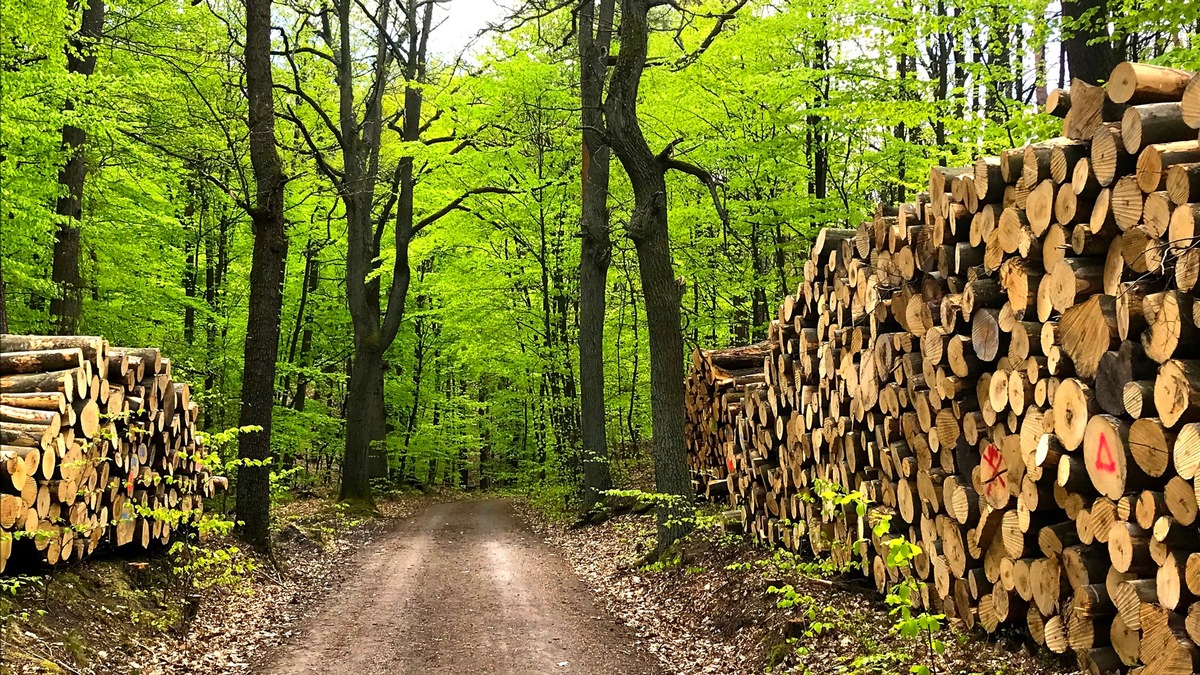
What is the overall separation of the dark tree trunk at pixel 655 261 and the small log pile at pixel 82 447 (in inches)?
200

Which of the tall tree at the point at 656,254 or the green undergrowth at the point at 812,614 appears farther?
the tall tree at the point at 656,254

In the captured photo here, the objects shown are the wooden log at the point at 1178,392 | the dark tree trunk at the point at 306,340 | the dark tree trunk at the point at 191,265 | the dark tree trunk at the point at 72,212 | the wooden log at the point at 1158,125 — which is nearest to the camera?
the wooden log at the point at 1178,392

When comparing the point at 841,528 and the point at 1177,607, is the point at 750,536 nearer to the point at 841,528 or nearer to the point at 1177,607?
the point at 841,528

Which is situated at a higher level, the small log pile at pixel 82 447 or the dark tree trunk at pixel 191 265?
the dark tree trunk at pixel 191 265

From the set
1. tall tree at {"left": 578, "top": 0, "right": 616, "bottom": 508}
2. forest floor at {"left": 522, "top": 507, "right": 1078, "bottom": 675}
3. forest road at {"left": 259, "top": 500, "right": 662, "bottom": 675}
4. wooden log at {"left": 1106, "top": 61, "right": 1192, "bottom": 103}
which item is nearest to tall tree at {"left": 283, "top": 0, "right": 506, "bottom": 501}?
tall tree at {"left": 578, "top": 0, "right": 616, "bottom": 508}

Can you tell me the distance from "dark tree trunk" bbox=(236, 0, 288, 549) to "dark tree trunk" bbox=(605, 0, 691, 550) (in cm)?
446

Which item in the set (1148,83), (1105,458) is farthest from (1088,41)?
(1105,458)

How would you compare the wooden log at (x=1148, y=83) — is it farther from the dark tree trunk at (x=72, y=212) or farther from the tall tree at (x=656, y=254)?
the dark tree trunk at (x=72, y=212)

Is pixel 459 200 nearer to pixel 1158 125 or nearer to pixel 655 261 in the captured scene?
pixel 655 261

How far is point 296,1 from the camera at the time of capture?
17.1 meters

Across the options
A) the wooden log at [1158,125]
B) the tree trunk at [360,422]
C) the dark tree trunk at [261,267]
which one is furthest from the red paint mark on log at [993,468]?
the tree trunk at [360,422]

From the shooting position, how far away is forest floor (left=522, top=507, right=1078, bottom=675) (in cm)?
498

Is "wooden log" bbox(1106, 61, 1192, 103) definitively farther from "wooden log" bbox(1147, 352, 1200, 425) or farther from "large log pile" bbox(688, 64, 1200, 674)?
"wooden log" bbox(1147, 352, 1200, 425)

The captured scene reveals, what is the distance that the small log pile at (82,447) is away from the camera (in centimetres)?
621
